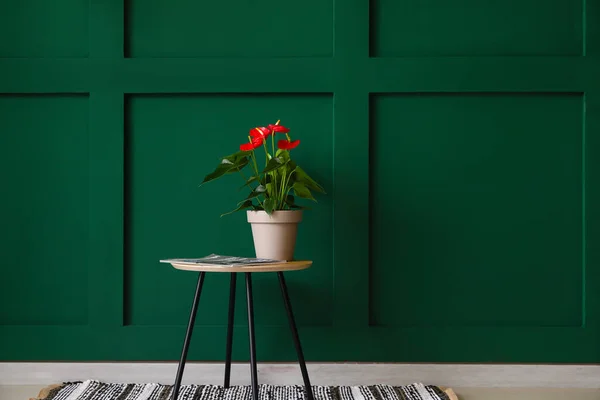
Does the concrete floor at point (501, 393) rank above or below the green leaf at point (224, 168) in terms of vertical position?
below

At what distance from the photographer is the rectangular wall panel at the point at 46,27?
2.15 metres

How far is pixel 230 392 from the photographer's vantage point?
1984mm

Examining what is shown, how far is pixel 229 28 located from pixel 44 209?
0.99 m

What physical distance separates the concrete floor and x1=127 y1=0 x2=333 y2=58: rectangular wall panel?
131 cm

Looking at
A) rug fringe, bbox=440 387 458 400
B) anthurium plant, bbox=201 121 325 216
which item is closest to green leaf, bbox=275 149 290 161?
anthurium plant, bbox=201 121 325 216

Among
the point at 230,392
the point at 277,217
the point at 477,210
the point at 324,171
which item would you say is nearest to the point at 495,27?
the point at 477,210

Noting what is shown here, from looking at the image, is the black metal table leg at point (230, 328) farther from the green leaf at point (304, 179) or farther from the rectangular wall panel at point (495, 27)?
the rectangular wall panel at point (495, 27)

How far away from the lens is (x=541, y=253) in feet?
6.95

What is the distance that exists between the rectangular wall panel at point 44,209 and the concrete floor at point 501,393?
0.24 m

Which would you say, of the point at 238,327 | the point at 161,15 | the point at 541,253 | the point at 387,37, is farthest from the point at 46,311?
the point at 541,253

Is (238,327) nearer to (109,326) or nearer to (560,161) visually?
(109,326)

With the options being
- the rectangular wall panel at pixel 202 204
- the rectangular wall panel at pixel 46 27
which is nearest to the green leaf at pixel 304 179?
the rectangular wall panel at pixel 202 204

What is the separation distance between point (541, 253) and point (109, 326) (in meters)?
1.65

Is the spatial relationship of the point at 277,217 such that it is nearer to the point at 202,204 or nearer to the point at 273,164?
the point at 273,164
